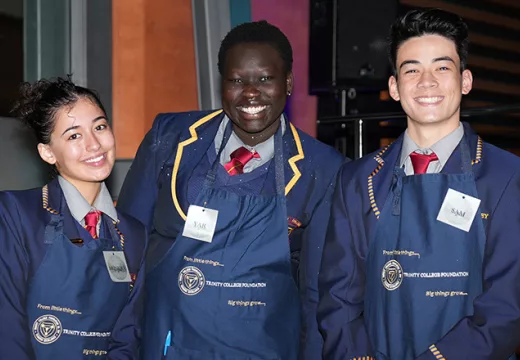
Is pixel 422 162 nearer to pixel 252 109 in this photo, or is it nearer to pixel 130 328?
pixel 252 109

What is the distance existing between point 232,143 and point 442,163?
658 millimetres

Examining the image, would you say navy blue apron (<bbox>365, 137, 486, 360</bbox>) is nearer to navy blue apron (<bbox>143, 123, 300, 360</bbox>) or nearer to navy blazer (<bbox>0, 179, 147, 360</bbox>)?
navy blue apron (<bbox>143, 123, 300, 360</bbox>)

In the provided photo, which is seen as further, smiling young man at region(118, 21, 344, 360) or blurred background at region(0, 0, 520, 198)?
blurred background at region(0, 0, 520, 198)

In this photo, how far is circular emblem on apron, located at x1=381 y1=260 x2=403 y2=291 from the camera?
1.95 meters

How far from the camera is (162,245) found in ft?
7.43

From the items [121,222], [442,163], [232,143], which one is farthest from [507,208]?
[121,222]

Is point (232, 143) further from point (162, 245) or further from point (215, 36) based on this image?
point (215, 36)

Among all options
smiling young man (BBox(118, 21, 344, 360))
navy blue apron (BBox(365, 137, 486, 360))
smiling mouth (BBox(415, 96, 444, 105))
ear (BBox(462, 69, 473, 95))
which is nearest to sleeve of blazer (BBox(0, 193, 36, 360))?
smiling young man (BBox(118, 21, 344, 360))

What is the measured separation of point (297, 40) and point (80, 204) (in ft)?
8.62

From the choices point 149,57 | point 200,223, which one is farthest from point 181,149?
point 149,57

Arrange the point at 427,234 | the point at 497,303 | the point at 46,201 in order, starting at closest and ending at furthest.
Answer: the point at 497,303 → the point at 427,234 → the point at 46,201

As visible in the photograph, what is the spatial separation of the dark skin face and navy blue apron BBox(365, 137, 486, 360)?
457mm

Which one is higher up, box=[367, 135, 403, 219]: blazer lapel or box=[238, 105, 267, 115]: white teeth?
box=[238, 105, 267, 115]: white teeth

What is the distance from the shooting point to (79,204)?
219cm
